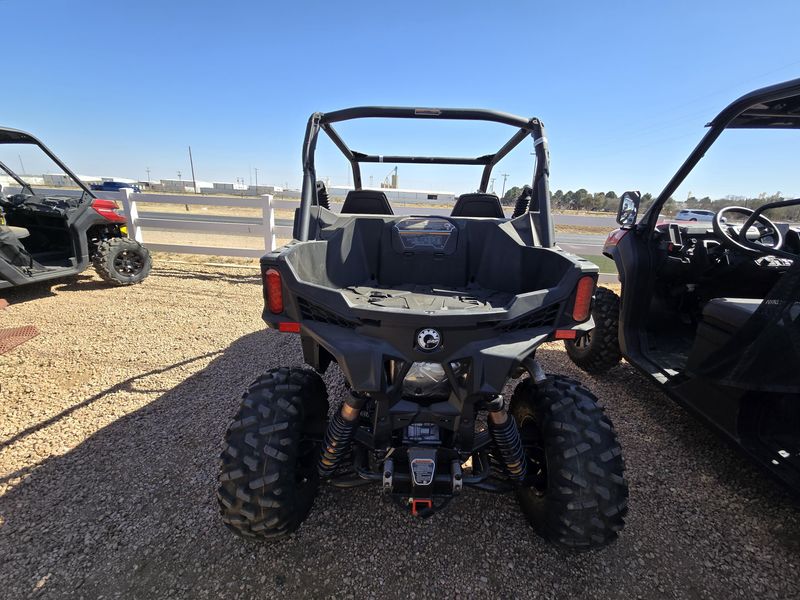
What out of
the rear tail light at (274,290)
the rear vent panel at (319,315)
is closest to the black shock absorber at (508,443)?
the rear vent panel at (319,315)

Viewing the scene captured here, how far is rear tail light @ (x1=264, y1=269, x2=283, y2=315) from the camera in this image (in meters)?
1.75

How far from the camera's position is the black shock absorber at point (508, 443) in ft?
5.67

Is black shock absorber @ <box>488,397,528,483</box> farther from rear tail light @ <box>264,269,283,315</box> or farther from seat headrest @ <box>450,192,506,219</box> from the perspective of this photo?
seat headrest @ <box>450,192,506,219</box>

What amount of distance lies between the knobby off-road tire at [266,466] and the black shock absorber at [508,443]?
0.89 meters

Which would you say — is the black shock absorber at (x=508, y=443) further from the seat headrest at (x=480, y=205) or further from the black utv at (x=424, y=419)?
the seat headrest at (x=480, y=205)

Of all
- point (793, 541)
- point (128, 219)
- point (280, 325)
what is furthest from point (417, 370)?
point (128, 219)

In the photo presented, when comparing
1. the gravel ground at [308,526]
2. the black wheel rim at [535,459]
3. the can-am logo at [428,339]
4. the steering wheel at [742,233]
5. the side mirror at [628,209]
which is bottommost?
the gravel ground at [308,526]

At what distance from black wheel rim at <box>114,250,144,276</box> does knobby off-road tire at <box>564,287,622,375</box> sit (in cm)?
676

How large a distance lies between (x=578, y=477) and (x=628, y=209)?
8.72 ft

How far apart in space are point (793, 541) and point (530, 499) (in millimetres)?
1432

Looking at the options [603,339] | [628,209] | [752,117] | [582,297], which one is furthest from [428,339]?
[752,117]

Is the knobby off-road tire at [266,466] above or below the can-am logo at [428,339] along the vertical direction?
below

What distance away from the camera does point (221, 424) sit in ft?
9.36

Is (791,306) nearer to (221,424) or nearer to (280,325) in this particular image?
(280,325)
